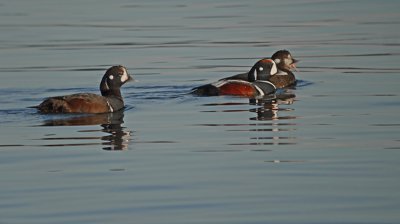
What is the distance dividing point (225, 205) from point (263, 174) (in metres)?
1.38

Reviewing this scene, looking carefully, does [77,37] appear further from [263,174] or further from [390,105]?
[263,174]

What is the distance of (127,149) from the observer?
12.9 meters

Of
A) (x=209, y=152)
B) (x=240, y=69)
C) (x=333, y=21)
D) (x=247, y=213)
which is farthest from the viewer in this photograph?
(x=333, y=21)

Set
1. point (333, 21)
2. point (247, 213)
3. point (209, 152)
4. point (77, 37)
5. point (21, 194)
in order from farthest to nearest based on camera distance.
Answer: point (333, 21) → point (77, 37) → point (209, 152) → point (21, 194) → point (247, 213)

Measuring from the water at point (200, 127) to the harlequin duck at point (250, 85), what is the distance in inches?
12.0

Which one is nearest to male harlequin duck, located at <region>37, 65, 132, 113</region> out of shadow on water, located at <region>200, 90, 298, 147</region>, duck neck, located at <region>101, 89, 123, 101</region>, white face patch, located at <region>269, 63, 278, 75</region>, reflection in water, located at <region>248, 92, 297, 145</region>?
duck neck, located at <region>101, 89, 123, 101</region>

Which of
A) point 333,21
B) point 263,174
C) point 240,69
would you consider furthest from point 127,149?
point 333,21

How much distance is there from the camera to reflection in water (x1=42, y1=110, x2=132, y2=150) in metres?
13.4

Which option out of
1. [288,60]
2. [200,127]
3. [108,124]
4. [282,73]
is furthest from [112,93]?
[288,60]

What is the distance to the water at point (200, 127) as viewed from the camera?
32.7 ft

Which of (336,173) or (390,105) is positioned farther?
(390,105)

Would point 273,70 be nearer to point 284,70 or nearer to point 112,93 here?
point 284,70

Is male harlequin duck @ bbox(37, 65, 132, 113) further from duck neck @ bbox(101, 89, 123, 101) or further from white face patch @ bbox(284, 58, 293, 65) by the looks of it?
white face patch @ bbox(284, 58, 293, 65)

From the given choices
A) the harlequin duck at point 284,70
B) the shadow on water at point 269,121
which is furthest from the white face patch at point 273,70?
the shadow on water at point 269,121
